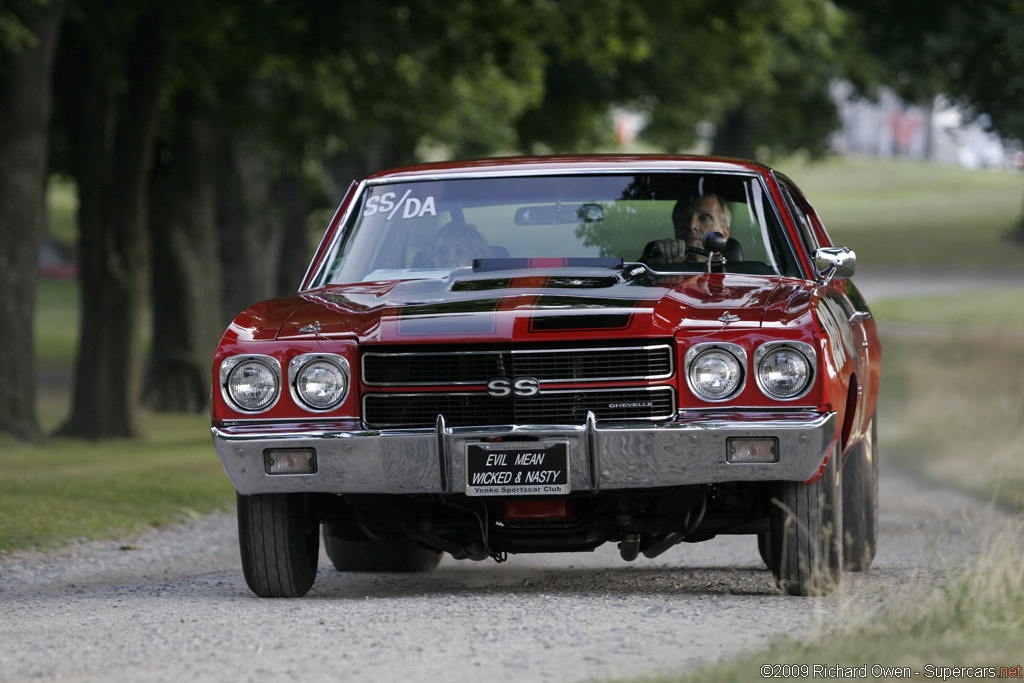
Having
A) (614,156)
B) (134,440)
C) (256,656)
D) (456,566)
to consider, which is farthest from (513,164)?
Answer: (134,440)

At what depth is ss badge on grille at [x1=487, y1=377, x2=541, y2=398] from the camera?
20.0 feet

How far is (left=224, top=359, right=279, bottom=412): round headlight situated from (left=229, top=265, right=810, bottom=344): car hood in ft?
0.40

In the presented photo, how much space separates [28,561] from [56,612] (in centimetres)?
257

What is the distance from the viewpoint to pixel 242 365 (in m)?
6.31

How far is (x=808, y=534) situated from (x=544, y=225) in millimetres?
1851

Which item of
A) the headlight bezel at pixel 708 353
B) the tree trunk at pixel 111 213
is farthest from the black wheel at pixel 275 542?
Answer: the tree trunk at pixel 111 213

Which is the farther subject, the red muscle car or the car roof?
the car roof

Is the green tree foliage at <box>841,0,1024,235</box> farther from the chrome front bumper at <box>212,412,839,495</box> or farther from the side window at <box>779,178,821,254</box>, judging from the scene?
the chrome front bumper at <box>212,412,839,495</box>

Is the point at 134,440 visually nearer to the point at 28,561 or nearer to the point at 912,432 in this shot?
the point at 912,432

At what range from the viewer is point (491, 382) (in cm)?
609

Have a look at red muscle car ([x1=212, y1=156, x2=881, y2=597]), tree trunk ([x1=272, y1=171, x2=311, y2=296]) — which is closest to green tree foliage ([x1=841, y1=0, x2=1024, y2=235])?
red muscle car ([x1=212, y1=156, x2=881, y2=597])

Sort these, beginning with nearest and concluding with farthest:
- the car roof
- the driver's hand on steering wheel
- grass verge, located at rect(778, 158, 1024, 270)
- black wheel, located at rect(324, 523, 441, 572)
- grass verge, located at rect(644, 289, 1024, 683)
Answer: grass verge, located at rect(644, 289, 1024, 683)
the driver's hand on steering wheel
the car roof
black wheel, located at rect(324, 523, 441, 572)
grass verge, located at rect(778, 158, 1024, 270)

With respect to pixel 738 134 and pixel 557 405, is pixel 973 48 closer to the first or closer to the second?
pixel 557 405

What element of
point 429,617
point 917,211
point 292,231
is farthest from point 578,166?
point 917,211
